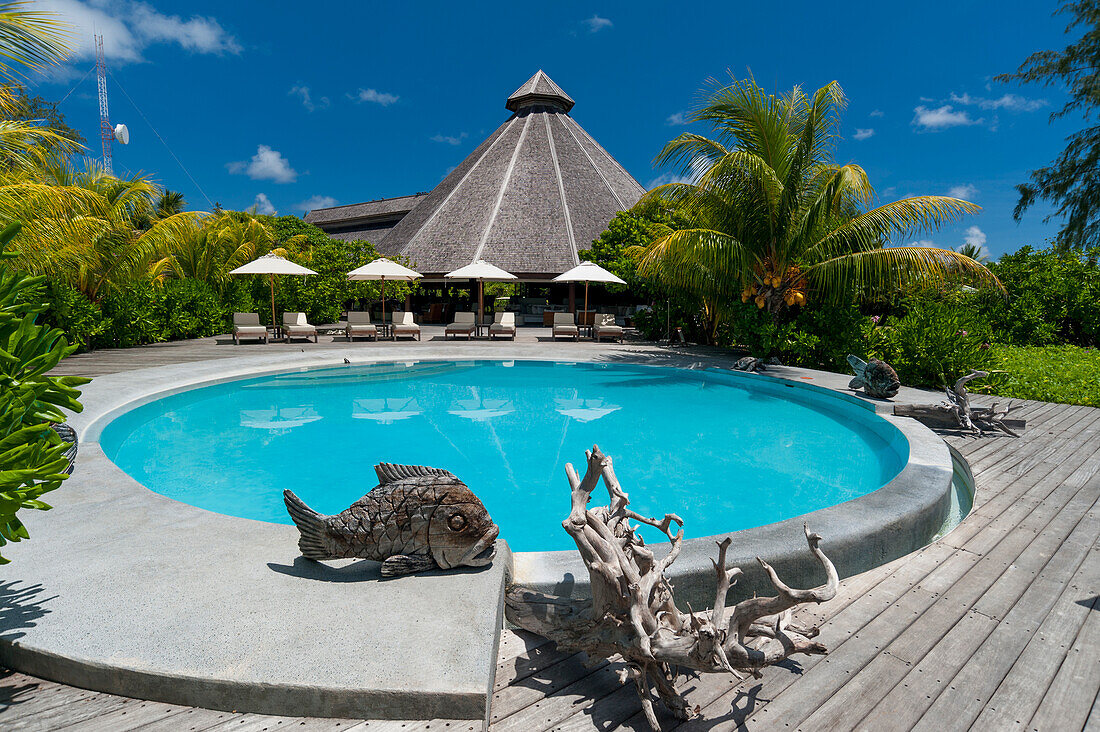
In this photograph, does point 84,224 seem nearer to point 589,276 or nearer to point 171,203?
point 589,276

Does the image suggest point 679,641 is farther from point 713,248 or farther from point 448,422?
point 713,248

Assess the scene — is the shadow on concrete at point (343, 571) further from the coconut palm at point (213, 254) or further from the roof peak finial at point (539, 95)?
the roof peak finial at point (539, 95)

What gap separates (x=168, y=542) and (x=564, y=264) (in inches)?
843

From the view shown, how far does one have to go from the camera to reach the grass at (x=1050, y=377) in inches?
339

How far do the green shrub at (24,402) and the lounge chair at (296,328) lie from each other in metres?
13.5

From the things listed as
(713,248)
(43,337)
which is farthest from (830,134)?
(43,337)

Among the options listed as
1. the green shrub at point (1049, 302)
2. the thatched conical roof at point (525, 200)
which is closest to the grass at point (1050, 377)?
the green shrub at point (1049, 302)

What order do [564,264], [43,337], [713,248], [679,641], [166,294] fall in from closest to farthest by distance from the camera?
1. [679,641]
2. [43,337]
3. [713,248]
4. [166,294]
5. [564,264]

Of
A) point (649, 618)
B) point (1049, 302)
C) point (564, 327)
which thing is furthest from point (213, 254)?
point (1049, 302)

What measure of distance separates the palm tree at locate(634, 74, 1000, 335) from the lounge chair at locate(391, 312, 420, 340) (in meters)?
7.99

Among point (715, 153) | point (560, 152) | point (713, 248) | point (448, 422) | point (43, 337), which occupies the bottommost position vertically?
point (448, 422)

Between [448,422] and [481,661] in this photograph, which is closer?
[481,661]

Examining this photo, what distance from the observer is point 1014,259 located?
15.6m

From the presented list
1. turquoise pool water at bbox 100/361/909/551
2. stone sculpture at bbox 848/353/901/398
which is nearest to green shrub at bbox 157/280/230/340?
turquoise pool water at bbox 100/361/909/551
